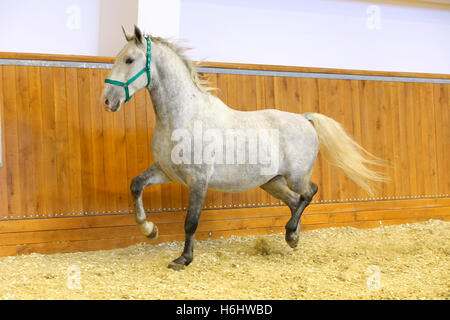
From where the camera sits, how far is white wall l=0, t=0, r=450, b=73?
443cm

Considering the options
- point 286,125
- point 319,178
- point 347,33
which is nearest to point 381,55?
point 347,33

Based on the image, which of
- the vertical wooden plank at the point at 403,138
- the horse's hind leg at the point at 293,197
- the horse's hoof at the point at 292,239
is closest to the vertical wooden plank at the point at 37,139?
the horse's hind leg at the point at 293,197

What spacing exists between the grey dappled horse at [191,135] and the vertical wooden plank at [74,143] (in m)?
0.84

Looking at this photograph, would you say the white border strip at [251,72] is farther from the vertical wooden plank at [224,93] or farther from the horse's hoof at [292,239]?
the horse's hoof at [292,239]

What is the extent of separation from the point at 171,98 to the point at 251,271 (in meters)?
1.39

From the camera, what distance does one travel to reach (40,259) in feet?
10.7

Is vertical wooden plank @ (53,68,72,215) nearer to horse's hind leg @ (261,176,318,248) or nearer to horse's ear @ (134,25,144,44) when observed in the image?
horse's ear @ (134,25,144,44)

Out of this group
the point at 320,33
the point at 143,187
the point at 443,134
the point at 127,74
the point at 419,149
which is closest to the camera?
the point at 127,74

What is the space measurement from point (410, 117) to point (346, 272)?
2811 millimetres

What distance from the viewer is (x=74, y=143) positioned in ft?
12.0

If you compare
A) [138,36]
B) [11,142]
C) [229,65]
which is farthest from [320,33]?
[11,142]

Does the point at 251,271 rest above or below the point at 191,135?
below

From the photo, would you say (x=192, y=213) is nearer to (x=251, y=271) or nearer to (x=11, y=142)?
(x=251, y=271)

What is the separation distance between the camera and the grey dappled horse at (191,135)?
282 cm
